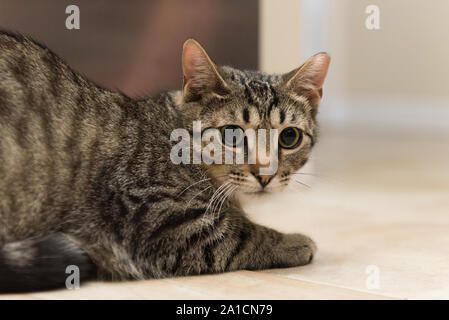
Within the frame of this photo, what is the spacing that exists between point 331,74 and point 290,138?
3517 mm

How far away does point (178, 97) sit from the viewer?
1604 mm

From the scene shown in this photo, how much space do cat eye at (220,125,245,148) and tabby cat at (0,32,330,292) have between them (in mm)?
13

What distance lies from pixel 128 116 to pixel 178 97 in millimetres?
139

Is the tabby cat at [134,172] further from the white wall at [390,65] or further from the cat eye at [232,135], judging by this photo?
the white wall at [390,65]

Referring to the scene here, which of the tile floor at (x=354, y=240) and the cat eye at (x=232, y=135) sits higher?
the cat eye at (x=232, y=135)

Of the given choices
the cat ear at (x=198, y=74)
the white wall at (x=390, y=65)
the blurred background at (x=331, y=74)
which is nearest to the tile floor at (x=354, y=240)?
the blurred background at (x=331, y=74)

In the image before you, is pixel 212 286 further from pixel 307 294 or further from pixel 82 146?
pixel 82 146

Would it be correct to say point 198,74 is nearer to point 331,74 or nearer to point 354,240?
point 354,240

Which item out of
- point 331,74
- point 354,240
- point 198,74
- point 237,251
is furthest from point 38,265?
point 331,74

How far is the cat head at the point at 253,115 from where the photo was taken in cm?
147

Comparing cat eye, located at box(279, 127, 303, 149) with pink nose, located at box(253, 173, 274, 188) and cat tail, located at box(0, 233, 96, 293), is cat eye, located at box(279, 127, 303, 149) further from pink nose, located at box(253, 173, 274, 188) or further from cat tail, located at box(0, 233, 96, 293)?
cat tail, located at box(0, 233, 96, 293)
